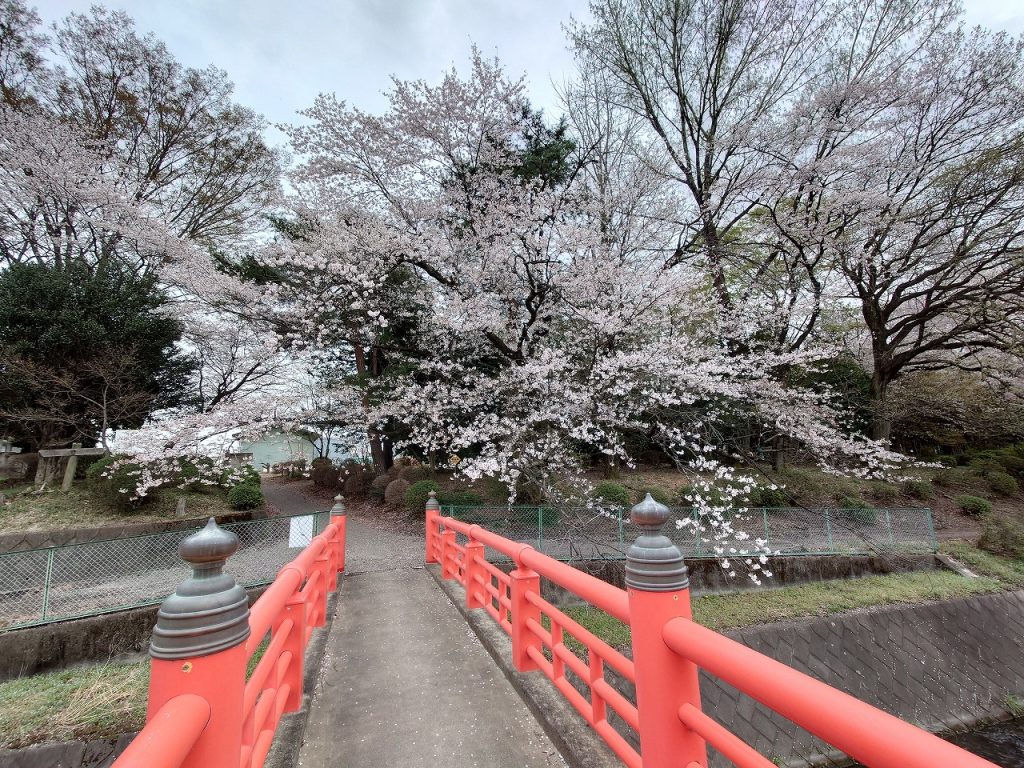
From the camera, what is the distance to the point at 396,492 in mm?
14047

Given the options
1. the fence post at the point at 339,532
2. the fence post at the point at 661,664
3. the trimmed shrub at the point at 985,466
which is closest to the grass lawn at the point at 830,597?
the fence post at the point at 339,532

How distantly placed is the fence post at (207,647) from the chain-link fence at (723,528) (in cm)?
709

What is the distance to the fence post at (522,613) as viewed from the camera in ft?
11.4

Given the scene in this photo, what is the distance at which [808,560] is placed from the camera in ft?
30.9

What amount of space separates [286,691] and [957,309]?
50.9 feet

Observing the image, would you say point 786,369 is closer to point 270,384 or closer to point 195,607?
point 195,607

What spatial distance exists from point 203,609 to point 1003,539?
16.1 meters

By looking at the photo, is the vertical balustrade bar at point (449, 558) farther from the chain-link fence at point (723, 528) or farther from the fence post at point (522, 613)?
the fence post at point (522, 613)

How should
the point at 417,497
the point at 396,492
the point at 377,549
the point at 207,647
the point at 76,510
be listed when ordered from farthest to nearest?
the point at 396,492 < the point at 417,497 < the point at 377,549 < the point at 76,510 < the point at 207,647

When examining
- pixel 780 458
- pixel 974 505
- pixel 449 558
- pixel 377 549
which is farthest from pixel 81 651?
pixel 974 505

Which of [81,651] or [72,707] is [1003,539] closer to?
[72,707]

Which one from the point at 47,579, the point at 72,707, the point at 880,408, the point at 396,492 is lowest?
the point at 72,707

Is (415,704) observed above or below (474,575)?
below

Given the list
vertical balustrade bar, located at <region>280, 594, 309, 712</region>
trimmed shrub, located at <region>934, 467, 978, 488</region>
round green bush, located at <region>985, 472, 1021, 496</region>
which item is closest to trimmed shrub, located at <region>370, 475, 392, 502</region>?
vertical balustrade bar, located at <region>280, 594, 309, 712</region>
